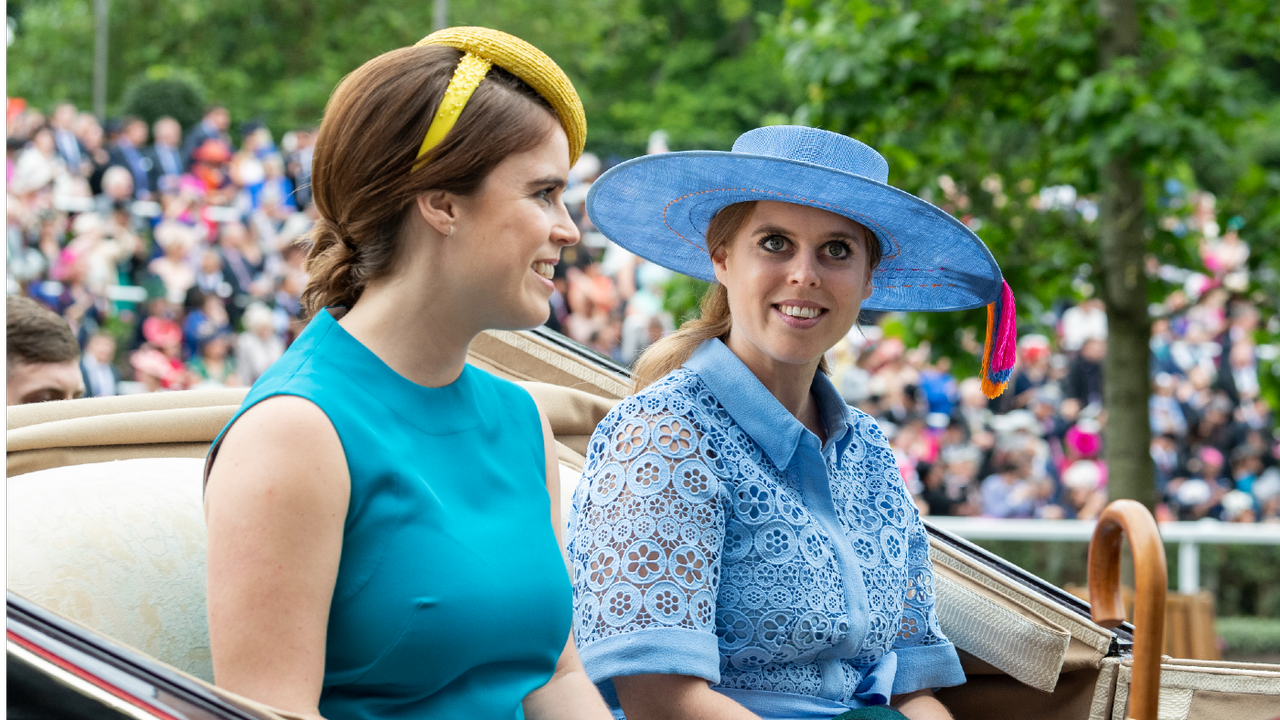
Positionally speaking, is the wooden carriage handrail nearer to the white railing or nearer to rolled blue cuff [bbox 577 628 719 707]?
rolled blue cuff [bbox 577 628 719 707]

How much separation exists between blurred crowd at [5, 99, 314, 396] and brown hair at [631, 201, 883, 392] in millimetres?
7943

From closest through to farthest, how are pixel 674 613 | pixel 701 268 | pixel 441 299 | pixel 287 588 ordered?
1. pixel 287 588
2. pixel 441 299
3. pixel 674 613
4. pixel 701 268

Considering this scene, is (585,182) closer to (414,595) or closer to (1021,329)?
(1021,329)

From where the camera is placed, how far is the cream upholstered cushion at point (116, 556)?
1.65 metres

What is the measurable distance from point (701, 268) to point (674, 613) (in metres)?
0.85

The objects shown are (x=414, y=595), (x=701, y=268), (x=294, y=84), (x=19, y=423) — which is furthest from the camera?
(x=294, y=84)

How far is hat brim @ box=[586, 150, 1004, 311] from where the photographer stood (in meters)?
2.15

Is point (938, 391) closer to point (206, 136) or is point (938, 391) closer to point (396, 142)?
point (206, 136)

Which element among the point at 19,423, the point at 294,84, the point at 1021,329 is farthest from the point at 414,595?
the point at 294,84

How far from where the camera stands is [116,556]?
1714 mm

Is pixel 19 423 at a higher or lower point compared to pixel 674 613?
higher

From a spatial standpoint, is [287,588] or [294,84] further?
[294,84]

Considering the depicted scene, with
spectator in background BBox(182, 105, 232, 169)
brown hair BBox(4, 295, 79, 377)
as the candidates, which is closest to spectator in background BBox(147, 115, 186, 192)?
spectator in background BBox(182, 105, 232, 169)

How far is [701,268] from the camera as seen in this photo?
253 cm
